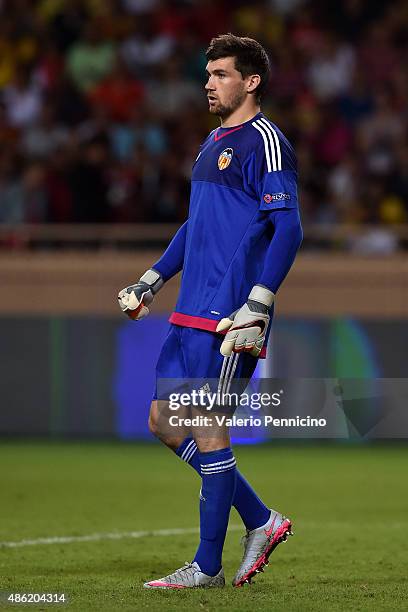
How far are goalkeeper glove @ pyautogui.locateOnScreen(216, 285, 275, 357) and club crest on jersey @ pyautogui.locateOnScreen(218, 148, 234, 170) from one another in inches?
22.5

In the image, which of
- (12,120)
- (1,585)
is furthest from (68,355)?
(1,585)

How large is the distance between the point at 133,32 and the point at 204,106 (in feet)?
4.90

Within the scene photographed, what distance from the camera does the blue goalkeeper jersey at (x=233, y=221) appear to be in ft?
17.1

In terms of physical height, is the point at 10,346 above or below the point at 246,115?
below

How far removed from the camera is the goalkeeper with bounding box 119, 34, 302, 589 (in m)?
5.15

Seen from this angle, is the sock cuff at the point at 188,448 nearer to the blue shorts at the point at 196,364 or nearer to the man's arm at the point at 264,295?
the blue shorts at the point at 196,364

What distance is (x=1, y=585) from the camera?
17.4 feet

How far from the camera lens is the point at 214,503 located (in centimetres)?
523

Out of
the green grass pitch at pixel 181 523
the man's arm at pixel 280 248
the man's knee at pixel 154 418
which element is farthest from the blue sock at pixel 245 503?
the man's arm at pixel 280 248

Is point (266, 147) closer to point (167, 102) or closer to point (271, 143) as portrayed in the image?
point (271, 143)

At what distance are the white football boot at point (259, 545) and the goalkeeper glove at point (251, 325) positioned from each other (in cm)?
85

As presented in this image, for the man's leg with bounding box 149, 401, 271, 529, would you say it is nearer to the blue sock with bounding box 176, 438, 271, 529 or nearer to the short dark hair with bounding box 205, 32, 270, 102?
the blue sock with bounding box 176, 438, 271, 529

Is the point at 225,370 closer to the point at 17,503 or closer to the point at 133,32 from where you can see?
the point at 17,503
